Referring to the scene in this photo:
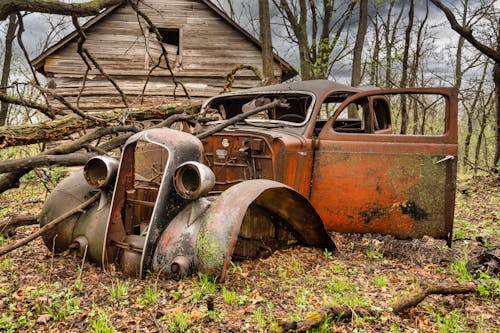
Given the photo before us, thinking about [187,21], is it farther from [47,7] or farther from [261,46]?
[47,7]

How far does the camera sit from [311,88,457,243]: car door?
14.3 ft

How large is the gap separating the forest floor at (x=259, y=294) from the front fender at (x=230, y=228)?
123mm

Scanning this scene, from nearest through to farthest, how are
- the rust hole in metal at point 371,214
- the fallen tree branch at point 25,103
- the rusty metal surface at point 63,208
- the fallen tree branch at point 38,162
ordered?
the fallen tree branch at point 38,162, the rusty metal surface at point 63,208, the rust hole in metal at point 371,214, the fallen tree branch at point 25,103

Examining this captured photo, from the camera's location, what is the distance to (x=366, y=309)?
2752mm

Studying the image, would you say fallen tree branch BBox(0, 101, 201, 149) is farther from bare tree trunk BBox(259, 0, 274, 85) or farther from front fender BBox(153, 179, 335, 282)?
bare tree trunk BBox(259, 0, 274, 85)

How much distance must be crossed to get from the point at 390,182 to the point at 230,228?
2172mm

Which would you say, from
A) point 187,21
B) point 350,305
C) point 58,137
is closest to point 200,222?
point 350,305

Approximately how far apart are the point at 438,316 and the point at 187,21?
1163cm

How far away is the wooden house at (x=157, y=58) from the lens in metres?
12.1

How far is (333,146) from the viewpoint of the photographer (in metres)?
4.54

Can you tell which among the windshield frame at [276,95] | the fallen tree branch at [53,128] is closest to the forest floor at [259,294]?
the fallen tree branch at [53,128]

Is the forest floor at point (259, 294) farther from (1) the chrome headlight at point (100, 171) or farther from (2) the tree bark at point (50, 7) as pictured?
(2) the tree bark at point (50, 7)

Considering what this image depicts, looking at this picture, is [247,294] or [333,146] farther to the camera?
[333,146]

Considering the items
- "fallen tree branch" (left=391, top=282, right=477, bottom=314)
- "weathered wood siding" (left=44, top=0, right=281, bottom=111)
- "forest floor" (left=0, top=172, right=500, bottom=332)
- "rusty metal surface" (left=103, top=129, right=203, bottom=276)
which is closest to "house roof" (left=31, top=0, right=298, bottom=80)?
"weathered wood siding" (left=44, top=0, right=281, bottom=111)
